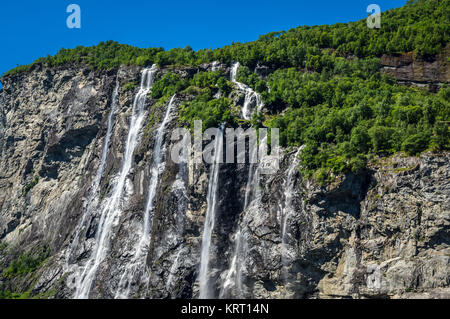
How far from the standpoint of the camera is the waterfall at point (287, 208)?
5103cm

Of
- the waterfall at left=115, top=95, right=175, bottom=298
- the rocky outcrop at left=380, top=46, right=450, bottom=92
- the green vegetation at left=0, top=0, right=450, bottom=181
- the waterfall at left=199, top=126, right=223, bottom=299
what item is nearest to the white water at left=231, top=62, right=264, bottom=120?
the green vegetation at left=0, top=0, right=450, bottom=181

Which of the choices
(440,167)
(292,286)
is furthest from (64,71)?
(440,167)

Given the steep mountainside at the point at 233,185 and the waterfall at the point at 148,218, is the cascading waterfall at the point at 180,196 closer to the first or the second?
the steep mountainside at the point at 233,185

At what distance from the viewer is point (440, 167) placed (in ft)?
147

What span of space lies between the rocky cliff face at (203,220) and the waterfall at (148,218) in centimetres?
43

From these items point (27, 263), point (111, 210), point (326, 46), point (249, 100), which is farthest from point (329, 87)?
point (27, 263)

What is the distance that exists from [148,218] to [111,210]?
747 cm

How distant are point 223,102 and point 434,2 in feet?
149

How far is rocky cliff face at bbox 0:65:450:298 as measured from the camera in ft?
148

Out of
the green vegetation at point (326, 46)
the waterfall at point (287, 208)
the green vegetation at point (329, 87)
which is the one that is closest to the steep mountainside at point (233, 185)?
the waterfall at point (287, 208)

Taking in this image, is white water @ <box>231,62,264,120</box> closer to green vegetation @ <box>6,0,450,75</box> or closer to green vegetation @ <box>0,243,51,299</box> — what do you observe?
green vegetation @ <box>6,0,450,75</box>

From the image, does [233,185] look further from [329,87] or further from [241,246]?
[329,87]

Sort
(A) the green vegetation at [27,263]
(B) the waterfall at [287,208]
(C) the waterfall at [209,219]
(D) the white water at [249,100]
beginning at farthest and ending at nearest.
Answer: (A) the green vegetation at [27,263]
(D) the white water at [249,100]
(C) the waterfall at [209,219]
(B) the waterfall at [287,208]

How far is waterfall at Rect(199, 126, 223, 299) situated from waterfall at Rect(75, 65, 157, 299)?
48.7ft
